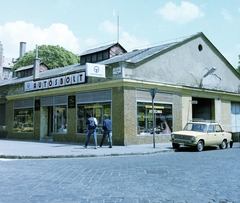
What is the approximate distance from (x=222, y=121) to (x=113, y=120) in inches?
442

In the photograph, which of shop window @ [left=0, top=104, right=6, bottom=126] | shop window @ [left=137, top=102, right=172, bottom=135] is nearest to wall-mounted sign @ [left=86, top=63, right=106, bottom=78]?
shop window @ [left=137, top=102, right=172, bottom=135]

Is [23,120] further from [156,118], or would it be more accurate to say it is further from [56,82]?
[156,118]

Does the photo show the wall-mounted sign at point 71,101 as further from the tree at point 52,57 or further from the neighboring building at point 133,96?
the tree at point 52,57

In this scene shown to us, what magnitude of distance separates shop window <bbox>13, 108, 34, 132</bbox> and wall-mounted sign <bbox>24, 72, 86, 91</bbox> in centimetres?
206

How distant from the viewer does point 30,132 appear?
78.4 feet

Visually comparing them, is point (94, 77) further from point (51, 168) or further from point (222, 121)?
point (222, 121)

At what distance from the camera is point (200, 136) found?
15.2 metres

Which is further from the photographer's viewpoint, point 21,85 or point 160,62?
point 21,85

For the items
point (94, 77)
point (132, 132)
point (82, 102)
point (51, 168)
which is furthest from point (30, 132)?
point (51, 168)

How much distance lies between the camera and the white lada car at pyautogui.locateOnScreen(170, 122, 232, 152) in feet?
49.1

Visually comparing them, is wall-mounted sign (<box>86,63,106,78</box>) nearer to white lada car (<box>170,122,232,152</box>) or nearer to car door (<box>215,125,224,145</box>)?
white lada car (<box>170,122,232,152</box>)

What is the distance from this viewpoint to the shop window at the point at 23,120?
2405 cm

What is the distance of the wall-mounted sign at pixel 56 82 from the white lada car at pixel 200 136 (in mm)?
7482

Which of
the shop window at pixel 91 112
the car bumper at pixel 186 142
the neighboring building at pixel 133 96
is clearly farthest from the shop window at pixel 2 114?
the car bumper at pixel 186 142
